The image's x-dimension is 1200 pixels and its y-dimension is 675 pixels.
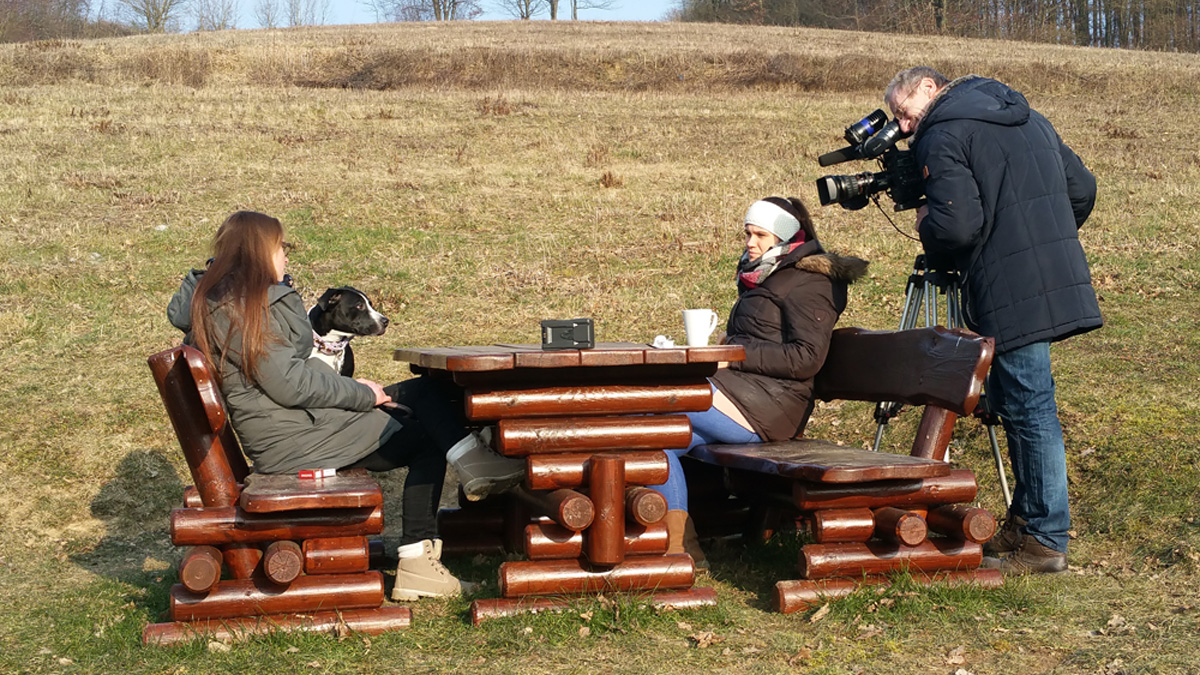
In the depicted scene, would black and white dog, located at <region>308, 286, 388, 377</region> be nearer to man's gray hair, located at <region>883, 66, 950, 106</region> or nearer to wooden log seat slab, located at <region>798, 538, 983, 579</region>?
wooden log seat slab, located at <region>798, 538, 983, 579</region>

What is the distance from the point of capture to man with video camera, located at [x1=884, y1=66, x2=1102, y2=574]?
4531mm

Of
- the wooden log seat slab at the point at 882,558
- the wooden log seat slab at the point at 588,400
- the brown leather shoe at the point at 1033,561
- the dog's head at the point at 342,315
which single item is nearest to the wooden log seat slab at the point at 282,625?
the wooden log seat slab at the point at 588,400

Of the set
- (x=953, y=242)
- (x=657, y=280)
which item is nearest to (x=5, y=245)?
(x=657, y=280)

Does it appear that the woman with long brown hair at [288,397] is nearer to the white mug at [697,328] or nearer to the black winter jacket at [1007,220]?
the white mug at [697,328]

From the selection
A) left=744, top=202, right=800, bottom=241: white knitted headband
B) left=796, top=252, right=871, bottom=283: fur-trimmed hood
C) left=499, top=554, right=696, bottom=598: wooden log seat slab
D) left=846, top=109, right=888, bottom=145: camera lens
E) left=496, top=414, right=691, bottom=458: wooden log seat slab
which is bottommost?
left=499, top=554, right=696, bottom=598: wooden log seat slab

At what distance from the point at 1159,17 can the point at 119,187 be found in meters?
41.8

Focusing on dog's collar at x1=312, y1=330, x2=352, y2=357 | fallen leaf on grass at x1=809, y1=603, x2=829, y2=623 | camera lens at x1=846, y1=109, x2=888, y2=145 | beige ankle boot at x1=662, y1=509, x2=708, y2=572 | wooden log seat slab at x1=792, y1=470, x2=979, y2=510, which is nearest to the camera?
fallen leaf on grass at x1=809, y1=603, x2=829, y2=623

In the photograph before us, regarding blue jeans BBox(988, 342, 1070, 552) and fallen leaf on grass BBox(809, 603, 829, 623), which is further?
blue jeans BBox(988, 342, 1070, 552)

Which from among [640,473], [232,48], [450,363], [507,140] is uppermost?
[232,48]

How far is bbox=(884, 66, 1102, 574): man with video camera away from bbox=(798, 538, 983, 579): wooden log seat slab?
48cm

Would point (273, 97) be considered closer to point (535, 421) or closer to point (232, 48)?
point (232, 48)

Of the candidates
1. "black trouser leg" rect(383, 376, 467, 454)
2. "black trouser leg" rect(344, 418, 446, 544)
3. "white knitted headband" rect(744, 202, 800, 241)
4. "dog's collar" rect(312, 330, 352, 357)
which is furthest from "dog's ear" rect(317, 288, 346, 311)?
"white knitted headband" rect(744, 202, 800, 241)

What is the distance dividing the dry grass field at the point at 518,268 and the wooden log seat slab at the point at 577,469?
1.56 ft

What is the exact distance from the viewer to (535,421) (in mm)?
4129
